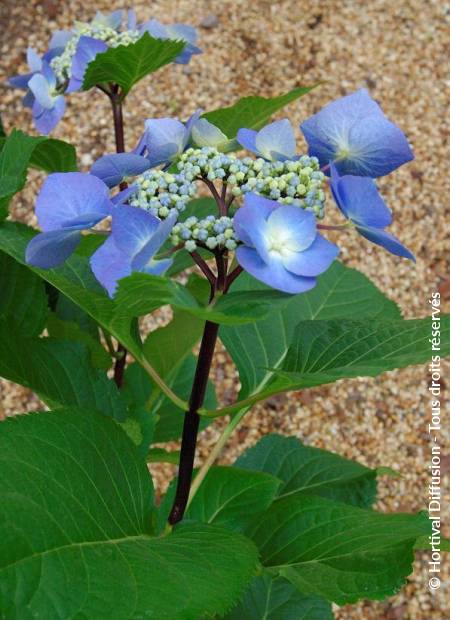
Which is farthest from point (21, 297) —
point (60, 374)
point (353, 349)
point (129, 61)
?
point (353, 349)

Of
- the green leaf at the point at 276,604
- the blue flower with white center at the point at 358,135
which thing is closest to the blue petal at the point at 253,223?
the blue flower with white center at the point at 358,135

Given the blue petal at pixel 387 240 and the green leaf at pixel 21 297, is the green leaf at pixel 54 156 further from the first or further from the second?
the blue petal at pixel 387 240

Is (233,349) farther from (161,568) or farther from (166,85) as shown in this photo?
(166,85)

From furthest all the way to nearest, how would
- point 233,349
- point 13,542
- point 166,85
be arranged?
point 166,85 → point 233,349 → point 13,542

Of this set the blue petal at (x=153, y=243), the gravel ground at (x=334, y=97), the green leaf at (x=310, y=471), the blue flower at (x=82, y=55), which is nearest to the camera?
the blue petal at (x=153, y=243)

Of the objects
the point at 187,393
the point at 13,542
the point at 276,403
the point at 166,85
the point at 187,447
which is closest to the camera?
the point at 13,542

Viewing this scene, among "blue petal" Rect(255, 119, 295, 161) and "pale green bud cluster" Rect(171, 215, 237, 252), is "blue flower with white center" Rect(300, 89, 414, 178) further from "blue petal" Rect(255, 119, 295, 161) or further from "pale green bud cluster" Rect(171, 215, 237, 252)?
"pale green bud cluster" Rect(171, 215, 237, 252)

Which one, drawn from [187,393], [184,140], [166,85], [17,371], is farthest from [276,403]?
[184,140]
